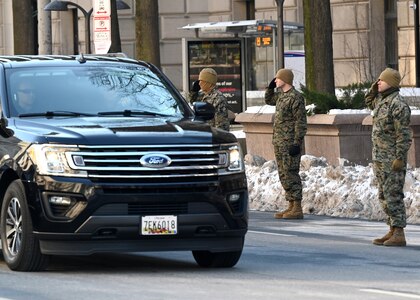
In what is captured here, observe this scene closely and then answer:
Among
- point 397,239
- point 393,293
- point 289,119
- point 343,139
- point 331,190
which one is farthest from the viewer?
point 343,139

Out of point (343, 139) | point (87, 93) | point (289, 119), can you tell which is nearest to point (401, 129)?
point (87, 93)

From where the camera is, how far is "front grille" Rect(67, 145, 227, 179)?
41.1ft

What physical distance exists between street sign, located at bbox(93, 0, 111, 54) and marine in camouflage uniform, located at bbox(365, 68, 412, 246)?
12.0 meters

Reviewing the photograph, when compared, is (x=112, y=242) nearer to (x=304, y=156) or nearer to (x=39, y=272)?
(x=39, y=272)

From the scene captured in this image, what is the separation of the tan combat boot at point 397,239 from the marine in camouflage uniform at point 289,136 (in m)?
3.24

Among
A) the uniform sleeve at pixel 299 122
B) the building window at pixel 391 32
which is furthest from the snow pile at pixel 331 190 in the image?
the building window at pixel 391 32

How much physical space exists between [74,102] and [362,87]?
454 inches

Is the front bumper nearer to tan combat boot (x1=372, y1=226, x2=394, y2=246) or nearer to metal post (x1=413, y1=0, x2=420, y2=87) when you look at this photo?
tan combat boot (x1=372, y1=226, x2=394, y2=246)

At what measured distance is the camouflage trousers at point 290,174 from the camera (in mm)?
19281

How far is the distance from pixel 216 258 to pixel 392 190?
2818mm

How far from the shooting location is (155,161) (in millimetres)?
12586

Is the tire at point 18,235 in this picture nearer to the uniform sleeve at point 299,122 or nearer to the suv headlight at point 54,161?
the suv headlight at point 54,161

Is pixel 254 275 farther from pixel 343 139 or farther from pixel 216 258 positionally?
pixel 343 139

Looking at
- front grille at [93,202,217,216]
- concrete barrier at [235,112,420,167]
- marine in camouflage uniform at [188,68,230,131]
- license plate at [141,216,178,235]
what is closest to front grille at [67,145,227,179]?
front grille at [93,202,217,216]
